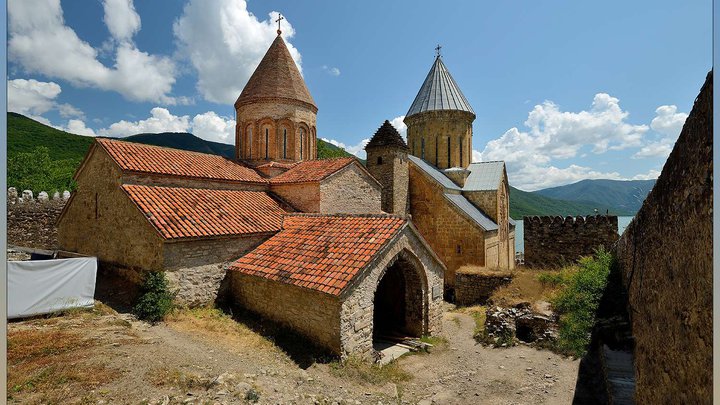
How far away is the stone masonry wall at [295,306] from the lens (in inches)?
247

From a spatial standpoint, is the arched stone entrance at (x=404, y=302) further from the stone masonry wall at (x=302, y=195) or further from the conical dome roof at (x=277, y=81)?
the conical dome roof at (x=277, y=81)

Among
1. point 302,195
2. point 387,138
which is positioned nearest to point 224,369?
point 302,195

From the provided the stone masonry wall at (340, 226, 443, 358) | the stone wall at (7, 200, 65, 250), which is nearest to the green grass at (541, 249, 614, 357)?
the stone masonry wall at (340, 226, 443, 358)

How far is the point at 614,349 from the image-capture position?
578 centimetres

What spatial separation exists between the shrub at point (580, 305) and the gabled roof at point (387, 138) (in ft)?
30.8

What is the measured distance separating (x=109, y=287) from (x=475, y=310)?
11252mm

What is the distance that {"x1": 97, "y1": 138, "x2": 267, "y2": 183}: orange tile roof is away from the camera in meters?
9.27

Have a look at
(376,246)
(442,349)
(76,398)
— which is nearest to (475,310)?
(442,349)

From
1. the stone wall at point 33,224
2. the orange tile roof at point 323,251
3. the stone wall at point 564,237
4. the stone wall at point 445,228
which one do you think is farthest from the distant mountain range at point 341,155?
the stone wall at point 445,228

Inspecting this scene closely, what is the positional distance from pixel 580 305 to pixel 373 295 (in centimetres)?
497

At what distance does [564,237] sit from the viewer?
47.6 ft

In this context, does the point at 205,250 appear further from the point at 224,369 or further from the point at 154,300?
the point at 224,369

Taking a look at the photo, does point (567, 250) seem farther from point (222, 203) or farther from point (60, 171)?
point (60, 171)

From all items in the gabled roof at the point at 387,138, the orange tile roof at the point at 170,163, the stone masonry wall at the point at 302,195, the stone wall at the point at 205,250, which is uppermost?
the gabled roof at the point at 387,138
